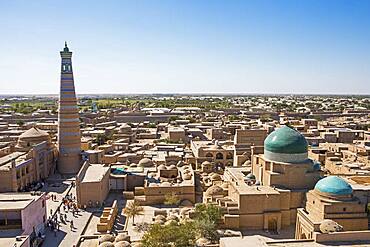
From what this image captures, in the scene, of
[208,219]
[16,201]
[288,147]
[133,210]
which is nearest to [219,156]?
[288,147]

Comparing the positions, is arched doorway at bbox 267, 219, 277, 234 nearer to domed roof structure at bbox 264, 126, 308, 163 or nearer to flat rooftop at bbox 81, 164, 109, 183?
domed roof structure at bbox 264, 126, 308, 163

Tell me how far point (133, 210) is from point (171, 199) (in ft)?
10.1

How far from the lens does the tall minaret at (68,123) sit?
3394 cm

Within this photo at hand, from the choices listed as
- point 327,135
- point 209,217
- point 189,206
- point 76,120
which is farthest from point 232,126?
point 209,217

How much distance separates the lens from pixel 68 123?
3419cm

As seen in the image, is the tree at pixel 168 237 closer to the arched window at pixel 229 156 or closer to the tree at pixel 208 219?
the tree at pixel 208 219

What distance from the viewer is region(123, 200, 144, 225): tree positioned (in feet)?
75.1

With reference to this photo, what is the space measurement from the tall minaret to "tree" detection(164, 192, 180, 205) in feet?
44.9

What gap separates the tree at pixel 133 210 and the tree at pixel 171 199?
189 centimetres

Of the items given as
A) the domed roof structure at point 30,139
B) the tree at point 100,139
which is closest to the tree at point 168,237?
the domed roof structure at point 30,139

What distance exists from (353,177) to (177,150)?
20.7 m

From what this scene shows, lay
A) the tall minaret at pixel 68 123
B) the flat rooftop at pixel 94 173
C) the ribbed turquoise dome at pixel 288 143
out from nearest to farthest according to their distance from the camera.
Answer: the ribbed turquoise dome at pixel 288 143, the flat rooftop at pixel 94 173, the tall minaret at pixel 68 123

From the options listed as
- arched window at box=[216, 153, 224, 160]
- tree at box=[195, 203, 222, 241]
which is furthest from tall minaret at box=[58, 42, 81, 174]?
tree at box=[195, 203, 222, 241]

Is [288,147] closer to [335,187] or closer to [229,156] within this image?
[335,187]
